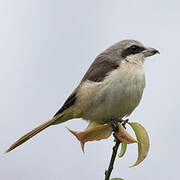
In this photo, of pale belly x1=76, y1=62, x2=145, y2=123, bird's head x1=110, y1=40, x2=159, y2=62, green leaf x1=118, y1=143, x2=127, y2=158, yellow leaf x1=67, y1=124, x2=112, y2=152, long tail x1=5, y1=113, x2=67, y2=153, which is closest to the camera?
yellow leaf x1=67, y1=124, x2=112, y2=152

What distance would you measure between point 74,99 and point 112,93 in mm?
802

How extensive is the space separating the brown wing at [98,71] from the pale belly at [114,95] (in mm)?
108

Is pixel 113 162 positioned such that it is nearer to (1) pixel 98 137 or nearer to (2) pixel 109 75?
(1) pixel 98 137

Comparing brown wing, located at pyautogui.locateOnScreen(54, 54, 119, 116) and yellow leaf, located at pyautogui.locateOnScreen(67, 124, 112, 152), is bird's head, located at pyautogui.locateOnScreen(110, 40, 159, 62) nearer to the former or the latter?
brown wing, located at pyautogui.locateOnScreen(54, 54, 119, 116)

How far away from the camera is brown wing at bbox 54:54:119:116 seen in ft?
16.0

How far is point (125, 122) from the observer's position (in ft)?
12.2

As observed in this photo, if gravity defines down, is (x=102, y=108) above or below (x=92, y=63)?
below

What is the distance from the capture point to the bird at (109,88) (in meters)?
4.64

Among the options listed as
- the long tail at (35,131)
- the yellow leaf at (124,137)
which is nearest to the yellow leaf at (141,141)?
the yellow leaf at (124,137)

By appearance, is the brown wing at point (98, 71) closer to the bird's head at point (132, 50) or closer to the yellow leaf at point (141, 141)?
the bird's head at point (132, 50)

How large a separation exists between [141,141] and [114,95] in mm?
1382

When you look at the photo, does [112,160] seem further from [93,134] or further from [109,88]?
[109,88]

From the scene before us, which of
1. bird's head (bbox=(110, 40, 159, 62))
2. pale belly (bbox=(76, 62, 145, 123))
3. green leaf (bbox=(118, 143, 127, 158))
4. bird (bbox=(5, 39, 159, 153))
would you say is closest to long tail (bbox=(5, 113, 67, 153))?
bird (bbox=(5, 39, 159, 153))

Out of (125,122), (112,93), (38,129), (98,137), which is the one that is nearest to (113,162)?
(98,137)
